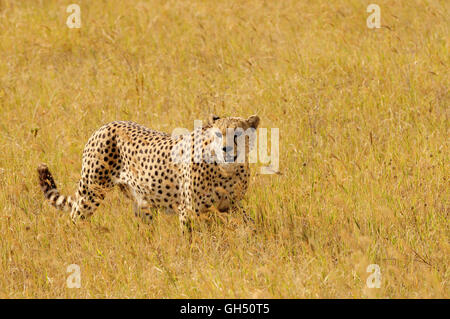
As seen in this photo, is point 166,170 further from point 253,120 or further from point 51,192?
point 51,192

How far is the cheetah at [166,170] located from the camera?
3959mm

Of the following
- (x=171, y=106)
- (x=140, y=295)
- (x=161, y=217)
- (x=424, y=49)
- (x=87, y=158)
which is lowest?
(x=140, y=295)

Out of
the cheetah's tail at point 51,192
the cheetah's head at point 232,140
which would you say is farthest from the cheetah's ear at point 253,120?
the cheetah's tail at point 51,192

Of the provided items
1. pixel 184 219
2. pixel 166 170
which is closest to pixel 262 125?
pixel 166 170

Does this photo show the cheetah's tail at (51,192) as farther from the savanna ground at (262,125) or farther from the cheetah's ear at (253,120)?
the cheetah's ear at (253,120)

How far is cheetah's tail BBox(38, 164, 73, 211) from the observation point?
466cm

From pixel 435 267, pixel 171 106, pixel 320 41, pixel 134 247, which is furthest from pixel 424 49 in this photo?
pixel 134 247

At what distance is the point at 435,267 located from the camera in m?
3.62

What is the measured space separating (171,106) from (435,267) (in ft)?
10.4

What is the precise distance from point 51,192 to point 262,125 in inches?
70.6

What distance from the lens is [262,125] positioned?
221 inches

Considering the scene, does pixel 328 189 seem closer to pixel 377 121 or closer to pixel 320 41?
pixel 377 121

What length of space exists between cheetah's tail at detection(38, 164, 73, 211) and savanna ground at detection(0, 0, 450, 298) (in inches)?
4.2

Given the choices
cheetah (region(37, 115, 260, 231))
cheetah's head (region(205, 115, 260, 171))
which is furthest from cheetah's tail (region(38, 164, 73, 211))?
cheetah's head (region(205, 115, 260, 171))
